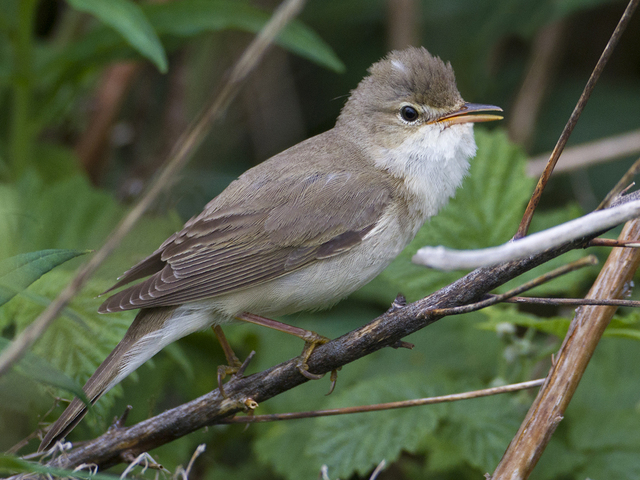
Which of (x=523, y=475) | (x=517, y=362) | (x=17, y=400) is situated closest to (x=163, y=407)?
(x=17, y=400)

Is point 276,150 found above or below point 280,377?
above

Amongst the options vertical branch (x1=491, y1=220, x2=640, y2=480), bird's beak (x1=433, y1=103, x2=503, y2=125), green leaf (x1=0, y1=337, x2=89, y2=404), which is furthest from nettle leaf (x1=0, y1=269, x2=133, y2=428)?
bird's beak (x1=433, y1=103, x2=503, y2=125)

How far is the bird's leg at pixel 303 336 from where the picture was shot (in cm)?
187

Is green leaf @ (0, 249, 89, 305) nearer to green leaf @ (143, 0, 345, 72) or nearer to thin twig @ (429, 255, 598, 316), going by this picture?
thin twig @ (429, 255, 598, 316)

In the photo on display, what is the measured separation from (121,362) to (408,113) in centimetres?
150

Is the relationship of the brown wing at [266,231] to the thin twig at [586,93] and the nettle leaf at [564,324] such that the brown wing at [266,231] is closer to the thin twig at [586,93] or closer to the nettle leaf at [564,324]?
the nettle leaf at [564,324]

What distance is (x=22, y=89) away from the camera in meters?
3.31

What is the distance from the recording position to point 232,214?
8.34ft

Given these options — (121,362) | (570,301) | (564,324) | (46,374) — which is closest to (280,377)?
(121,362)

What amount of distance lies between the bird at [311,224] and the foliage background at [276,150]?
188mm

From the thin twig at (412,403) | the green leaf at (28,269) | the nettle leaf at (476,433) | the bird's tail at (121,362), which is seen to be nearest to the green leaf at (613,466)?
the nettle leaf at (476,433)

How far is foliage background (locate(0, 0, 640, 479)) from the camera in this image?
245 cm

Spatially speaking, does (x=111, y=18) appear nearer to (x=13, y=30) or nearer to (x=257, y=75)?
(x=13, y=30)

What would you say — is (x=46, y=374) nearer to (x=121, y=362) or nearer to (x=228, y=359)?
(x=121, y=362)
